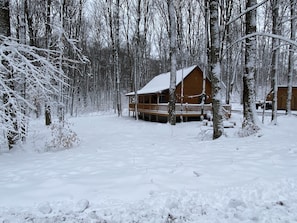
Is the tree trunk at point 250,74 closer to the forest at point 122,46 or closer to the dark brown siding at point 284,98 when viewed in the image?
the forest at point 122,46

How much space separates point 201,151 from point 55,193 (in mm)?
4050

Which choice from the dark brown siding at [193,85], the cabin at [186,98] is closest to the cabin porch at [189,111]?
the cabin at [186,98]

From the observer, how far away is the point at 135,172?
4.24 m

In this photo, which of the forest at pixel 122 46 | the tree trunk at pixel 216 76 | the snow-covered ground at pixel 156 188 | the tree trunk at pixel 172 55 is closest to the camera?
the snow-covered ground at pixel 156 188

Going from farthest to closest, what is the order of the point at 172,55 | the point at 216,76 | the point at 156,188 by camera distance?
the point at 172,55
the point at 216,76
the point at 156,188

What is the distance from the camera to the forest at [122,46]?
18.0ft

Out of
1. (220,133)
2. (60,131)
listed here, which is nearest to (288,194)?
(220,133)

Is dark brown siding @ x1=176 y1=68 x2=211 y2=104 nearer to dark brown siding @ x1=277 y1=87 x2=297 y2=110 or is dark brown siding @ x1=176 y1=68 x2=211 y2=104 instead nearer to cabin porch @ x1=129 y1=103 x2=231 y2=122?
cabin porch @ x1=129 y1=103 x2=231 y2=122

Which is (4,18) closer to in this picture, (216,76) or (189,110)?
(216,76)

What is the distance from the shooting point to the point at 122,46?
33875 millimetres

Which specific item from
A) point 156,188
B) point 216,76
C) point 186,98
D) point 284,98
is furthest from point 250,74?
point 284,98

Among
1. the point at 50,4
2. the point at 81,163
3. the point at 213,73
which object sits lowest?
the point at 81,163

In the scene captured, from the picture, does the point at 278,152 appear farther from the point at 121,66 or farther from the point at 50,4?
the point at 121,66

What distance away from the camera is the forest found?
548 cm
